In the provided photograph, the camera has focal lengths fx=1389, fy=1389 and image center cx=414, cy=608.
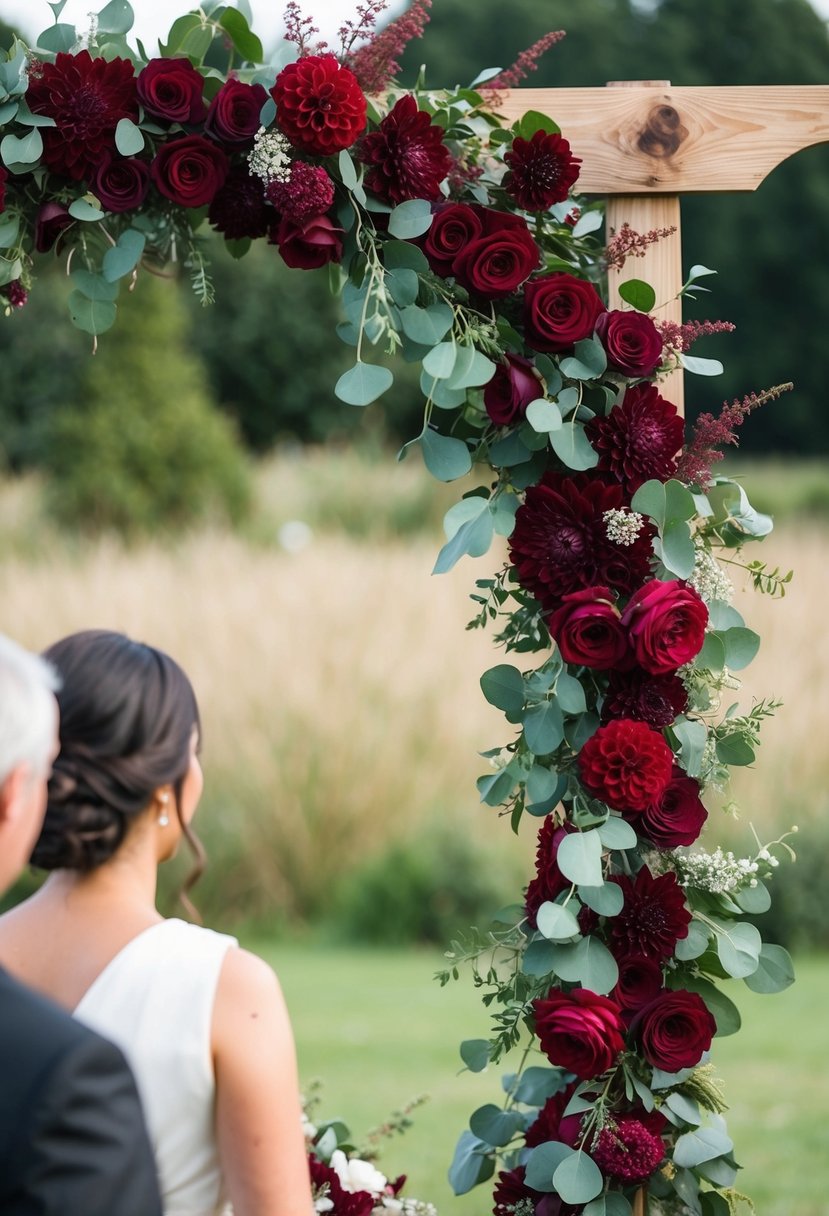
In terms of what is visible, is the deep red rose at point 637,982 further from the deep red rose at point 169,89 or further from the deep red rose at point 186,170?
the deep red rose at point 169,89

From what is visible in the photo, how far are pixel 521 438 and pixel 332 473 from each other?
10.2 metres

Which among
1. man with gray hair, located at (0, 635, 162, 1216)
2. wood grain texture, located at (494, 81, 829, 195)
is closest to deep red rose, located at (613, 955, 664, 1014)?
man with gray hair, located at (0, 635, 162, 1216)

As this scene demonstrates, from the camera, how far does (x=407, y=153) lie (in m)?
2.49

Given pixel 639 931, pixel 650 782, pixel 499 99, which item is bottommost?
pixel 639 931

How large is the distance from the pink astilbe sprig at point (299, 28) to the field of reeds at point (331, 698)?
4789 millimetres

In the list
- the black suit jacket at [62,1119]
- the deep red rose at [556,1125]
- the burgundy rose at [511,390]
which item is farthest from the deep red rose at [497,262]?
the black suit jacket at [62,1119]

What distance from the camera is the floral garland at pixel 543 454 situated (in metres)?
2.41

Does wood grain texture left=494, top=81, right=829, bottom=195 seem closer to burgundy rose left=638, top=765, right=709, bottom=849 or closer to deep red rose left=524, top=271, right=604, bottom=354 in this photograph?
deep red rose left=524, top=271, right=604, bottom=354

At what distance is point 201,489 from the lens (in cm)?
1172

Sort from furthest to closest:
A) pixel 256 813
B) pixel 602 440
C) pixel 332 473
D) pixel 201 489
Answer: pixel 332 473 < pixel 201 489 < pixel 256 813 < pixel 602 440

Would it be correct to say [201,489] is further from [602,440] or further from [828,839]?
[602,440]

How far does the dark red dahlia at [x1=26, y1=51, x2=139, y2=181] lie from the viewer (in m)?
2.48

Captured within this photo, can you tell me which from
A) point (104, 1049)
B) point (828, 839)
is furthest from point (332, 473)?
point (104, 1049)

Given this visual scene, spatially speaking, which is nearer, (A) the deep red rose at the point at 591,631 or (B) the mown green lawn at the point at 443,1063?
(A) the deep red rose at the point at 591,631
